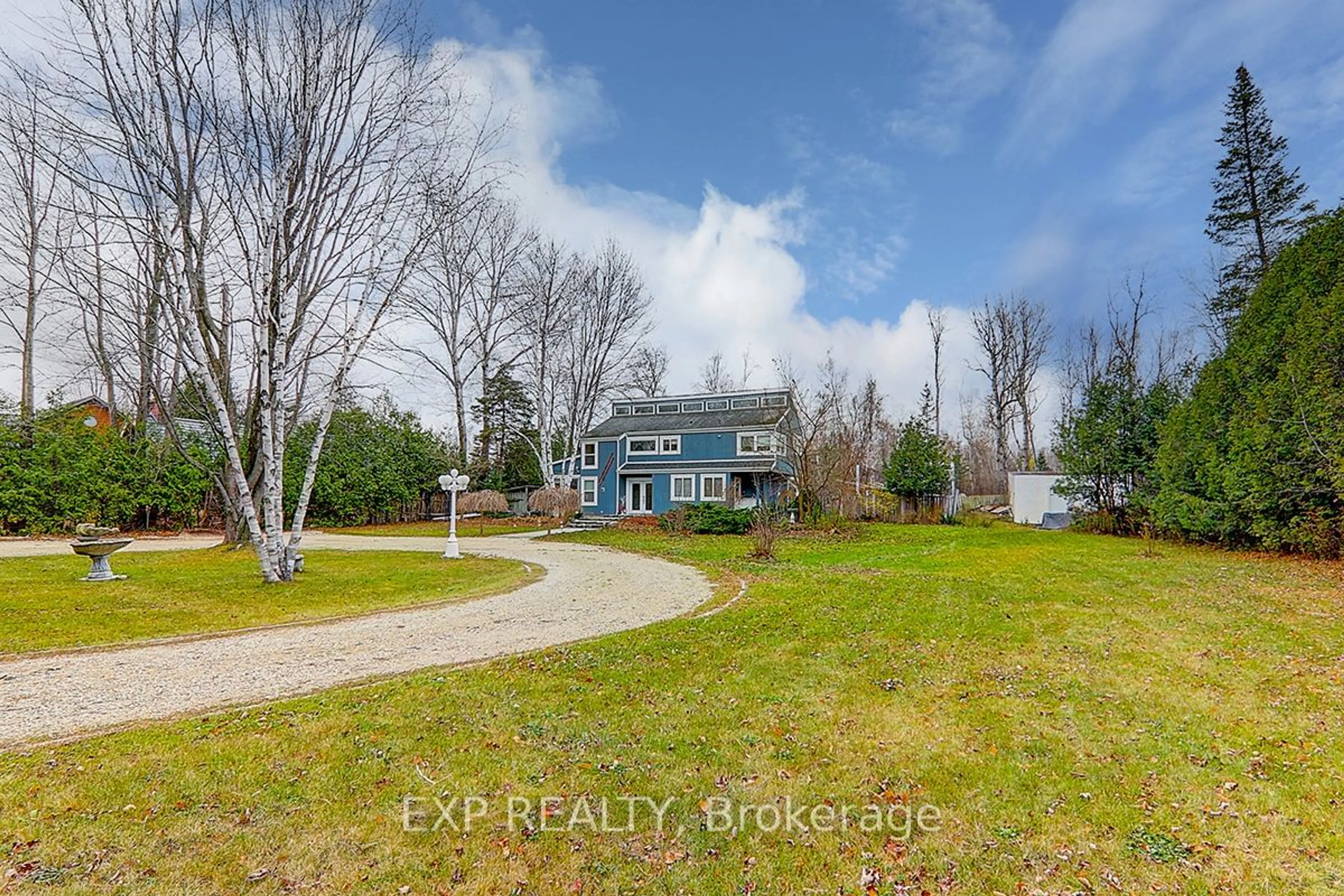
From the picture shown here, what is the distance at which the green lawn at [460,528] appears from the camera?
86.3 ft

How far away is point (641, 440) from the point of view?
32.3 m

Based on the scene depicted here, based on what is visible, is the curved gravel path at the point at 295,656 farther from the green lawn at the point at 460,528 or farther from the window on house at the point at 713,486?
the window on house at the point at 713,486

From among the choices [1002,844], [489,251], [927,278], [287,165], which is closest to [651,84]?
[287,165]

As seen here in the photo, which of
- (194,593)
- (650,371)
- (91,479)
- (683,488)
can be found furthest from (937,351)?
(91,479)

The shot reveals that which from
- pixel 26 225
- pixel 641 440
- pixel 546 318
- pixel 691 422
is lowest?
pixel 641 440

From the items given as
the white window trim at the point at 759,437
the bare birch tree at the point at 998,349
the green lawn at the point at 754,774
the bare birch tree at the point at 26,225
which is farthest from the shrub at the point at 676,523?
the bare birch tree at the point at 998,349

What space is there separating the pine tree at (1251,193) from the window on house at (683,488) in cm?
2172

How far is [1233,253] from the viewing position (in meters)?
22.5

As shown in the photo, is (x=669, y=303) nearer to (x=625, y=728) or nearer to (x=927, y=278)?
(x=927, y=278)

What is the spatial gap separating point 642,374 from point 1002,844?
1482 inches

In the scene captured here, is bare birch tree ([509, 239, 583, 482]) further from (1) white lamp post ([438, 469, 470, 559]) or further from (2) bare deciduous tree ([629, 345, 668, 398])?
(1) white lamp post ([438, 469, 470, 559])
